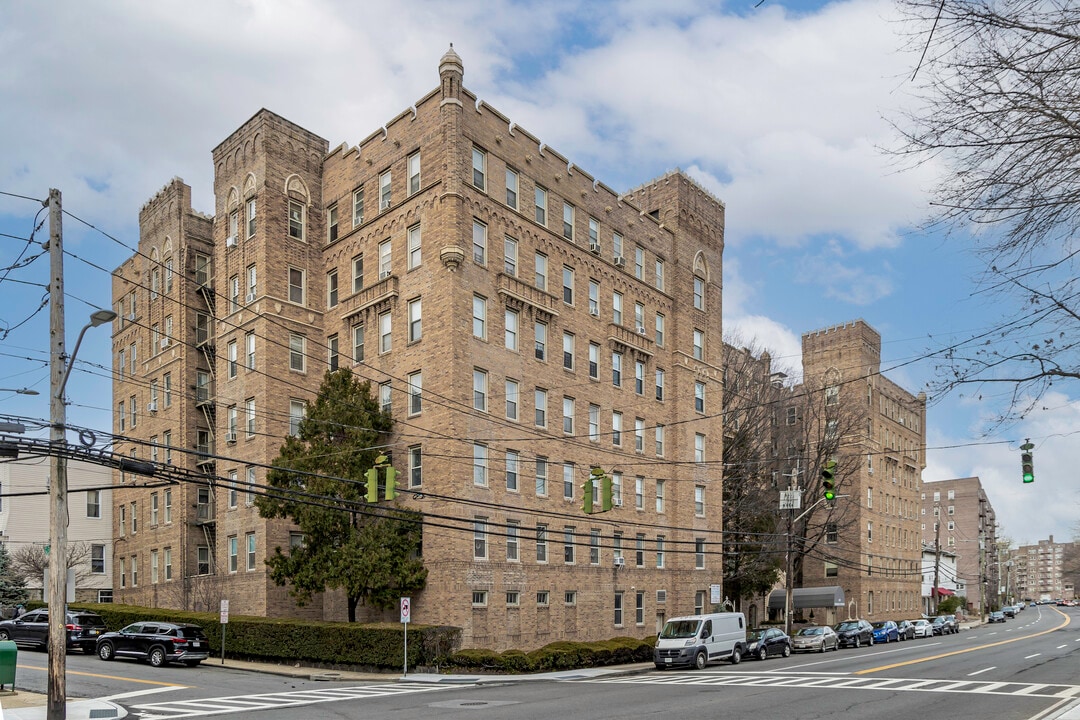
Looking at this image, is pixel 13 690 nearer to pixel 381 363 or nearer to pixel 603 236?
pixel 381 363

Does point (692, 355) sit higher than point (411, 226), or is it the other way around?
point (411, 226)

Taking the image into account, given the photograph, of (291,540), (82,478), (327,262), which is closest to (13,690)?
(291,540)

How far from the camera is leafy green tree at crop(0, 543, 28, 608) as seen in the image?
53.0m

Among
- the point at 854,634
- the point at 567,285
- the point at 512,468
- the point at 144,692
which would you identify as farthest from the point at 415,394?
the point at 854,634

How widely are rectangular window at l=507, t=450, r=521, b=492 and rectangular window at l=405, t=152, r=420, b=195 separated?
1165cm

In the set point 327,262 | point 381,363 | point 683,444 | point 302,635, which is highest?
point 327,262

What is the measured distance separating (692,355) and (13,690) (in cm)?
3522

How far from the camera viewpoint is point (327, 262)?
42.5 meters

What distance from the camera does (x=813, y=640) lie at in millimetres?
49031

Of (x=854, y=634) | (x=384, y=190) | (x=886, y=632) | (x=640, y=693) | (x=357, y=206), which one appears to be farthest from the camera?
(x=886, y=632)

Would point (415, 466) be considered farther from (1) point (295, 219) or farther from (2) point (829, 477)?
(2) point (829, 477)

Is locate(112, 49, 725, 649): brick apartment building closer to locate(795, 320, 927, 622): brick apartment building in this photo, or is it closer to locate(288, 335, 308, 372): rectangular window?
locate(288, 335, 308, 372): rectangular window

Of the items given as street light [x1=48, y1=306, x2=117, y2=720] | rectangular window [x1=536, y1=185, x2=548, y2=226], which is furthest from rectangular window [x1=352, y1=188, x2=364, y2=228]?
street light [x1=48, y1=306, x2=117, y2=720]

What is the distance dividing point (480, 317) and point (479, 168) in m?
6.27
